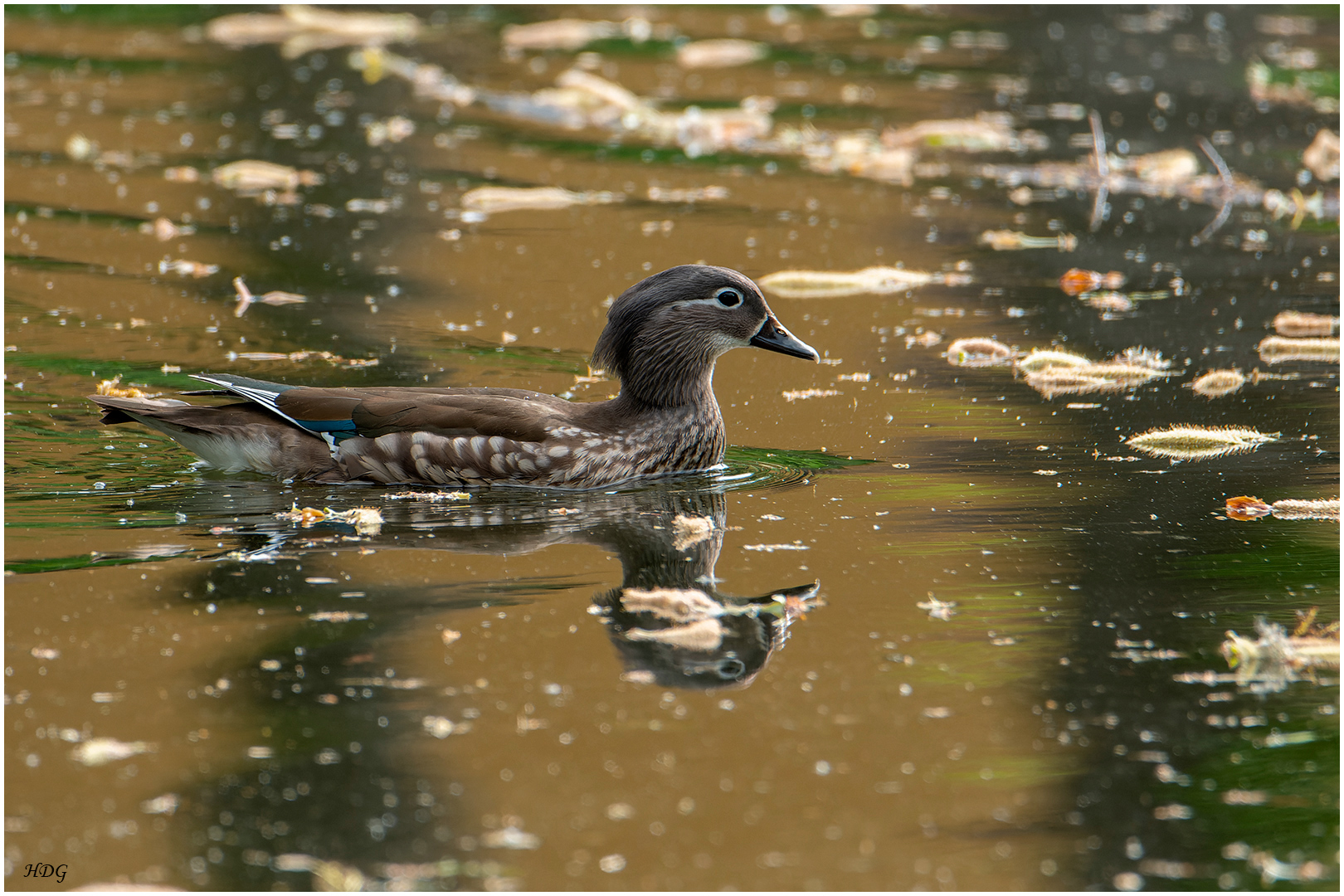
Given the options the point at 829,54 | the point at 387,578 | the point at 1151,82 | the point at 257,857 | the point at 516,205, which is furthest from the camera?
the point at 829,54

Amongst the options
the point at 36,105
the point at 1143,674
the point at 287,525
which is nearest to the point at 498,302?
the point at 287,525

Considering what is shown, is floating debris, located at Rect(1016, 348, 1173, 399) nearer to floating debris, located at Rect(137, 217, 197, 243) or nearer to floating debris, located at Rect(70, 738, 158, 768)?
floating debris, located at Rect(70, 738, 158, 768)

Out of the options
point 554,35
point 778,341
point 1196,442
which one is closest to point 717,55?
A: point 554,35

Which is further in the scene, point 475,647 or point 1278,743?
point 475,647

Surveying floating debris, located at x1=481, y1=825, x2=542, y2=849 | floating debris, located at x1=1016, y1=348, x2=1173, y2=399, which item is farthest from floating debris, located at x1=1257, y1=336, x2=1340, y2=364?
floating debris, located at x1=481, y1=825, x2=542, y2=849

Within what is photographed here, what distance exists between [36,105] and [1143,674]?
1605 centimetres

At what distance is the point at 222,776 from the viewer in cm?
522

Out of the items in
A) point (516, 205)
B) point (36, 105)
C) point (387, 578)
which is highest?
point (36, 105)

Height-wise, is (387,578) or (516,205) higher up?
(516,205)

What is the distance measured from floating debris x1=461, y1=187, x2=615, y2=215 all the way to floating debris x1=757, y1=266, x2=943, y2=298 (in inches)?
117

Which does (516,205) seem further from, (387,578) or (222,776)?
(222,776)

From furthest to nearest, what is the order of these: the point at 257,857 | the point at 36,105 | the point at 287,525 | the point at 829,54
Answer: the point at 829,54, the point at 36,105, the point at 287,525, the point at 257,857

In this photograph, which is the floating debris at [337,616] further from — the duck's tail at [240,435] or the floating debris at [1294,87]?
the floating debris at [1294,87]

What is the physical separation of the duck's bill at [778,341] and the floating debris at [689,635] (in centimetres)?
302
